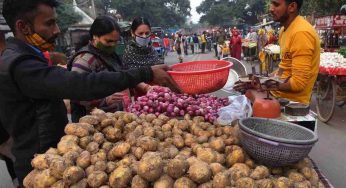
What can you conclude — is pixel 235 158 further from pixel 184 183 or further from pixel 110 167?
pixel 110 167

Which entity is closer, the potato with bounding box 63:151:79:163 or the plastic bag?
the potato with bounding box 63:151:79:163

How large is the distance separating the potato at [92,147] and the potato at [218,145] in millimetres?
739

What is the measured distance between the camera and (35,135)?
1.89 m

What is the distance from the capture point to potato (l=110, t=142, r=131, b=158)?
189 centimetres

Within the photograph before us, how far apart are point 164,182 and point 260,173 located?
555 millimetres

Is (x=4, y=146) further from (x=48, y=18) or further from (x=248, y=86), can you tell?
(x=248, y=86)

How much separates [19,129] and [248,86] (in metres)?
1.85

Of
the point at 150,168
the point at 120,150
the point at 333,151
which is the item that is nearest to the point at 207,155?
the point at 150,168

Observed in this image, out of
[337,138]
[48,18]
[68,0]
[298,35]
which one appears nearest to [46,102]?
[48,18]

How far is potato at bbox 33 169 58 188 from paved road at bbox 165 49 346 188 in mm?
3547

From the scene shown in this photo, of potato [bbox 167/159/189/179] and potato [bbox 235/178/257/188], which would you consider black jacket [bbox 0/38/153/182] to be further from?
potato [bbox 235/178/257/188]

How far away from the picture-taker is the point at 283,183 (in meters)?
1.67

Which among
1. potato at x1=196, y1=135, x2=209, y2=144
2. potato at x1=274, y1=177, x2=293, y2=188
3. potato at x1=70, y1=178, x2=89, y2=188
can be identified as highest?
potato at x1=196, y1=135, x2=209, y2=144

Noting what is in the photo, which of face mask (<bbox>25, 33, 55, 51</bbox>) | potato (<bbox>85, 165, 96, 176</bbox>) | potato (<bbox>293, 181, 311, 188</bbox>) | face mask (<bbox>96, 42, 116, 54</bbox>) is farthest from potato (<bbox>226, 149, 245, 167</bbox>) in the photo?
face mask (<bbox>96, 42, 116, 54</bbox>)
